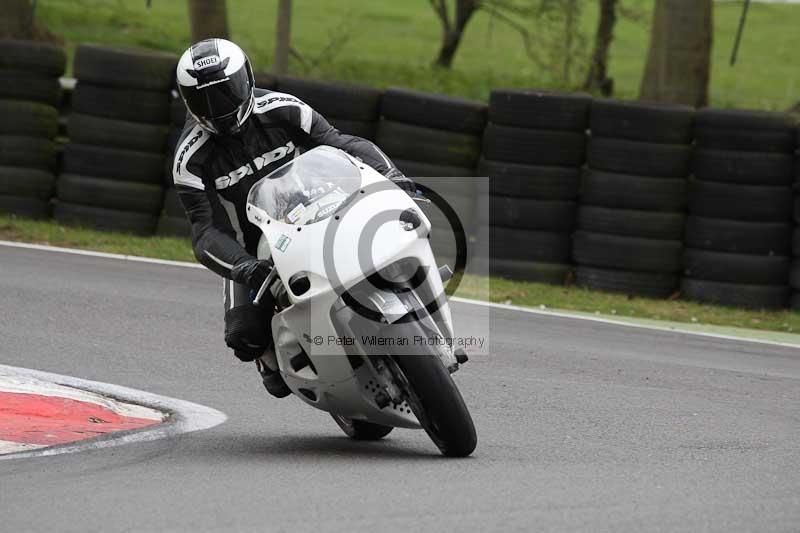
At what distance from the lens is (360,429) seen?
6.20 meters

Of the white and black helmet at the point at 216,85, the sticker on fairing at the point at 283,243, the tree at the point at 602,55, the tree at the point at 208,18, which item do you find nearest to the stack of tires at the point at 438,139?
the tree at the point at 208,18

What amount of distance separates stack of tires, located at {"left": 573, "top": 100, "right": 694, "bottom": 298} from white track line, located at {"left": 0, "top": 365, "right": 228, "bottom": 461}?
5.86 m

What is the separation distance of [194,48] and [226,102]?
0.97 feet

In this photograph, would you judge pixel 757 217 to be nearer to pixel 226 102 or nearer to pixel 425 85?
pixel 226 102

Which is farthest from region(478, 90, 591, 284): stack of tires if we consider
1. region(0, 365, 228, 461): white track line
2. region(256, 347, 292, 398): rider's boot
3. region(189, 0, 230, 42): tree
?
region(189, 0, 230, 42): tree

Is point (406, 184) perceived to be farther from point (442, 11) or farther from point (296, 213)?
point (442, 11)

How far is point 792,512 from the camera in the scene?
4.74 metres

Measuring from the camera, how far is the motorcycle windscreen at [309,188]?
536cm

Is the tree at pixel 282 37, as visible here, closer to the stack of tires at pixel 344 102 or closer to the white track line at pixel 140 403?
the stack of tires at pixel 344 102

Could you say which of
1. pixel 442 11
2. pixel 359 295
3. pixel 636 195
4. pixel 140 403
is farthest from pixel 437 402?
pixel 442 11

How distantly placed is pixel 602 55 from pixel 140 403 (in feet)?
58.4

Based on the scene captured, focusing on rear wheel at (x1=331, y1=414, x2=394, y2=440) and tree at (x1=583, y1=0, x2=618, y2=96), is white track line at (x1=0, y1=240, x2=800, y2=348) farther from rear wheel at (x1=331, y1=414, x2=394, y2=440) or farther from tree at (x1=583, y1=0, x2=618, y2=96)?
tree at (x1=583, y1=0, x2=618, y2=96)

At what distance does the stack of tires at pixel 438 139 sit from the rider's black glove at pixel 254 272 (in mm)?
6798

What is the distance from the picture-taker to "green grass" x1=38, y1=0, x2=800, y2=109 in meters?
25.2
